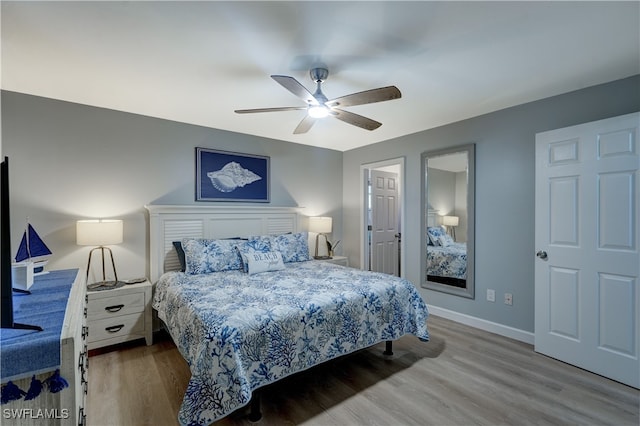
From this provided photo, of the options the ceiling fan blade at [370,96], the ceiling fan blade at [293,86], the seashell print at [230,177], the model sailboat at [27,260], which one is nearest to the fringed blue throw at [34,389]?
the model sailboat at [27,260]

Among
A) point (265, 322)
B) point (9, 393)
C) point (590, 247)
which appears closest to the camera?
point (9, 393)

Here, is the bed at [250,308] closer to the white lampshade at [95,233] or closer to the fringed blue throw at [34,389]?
the white lampshade at [95,233]

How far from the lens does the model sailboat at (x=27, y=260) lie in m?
1.58

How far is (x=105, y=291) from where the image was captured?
2.67 meters

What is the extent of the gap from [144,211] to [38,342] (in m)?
2.51

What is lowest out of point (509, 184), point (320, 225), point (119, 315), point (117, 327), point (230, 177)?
point (117, 327)

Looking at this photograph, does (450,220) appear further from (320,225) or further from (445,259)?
(320,225)

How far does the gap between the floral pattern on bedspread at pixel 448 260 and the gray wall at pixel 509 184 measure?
0.61ft

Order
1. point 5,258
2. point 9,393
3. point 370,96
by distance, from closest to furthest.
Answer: point 9,393, point 5,258, point 370,96

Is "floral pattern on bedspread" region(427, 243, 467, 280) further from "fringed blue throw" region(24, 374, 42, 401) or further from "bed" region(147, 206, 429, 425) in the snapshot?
"fringed blue throw" region(24, 374, 42, 401)

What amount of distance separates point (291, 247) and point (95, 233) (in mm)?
1963

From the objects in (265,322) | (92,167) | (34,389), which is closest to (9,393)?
(34,389)

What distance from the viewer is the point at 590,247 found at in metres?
2.43

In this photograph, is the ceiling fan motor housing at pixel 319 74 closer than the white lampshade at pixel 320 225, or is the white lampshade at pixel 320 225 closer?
the ceiling fan motor housing at pixel 319 74
